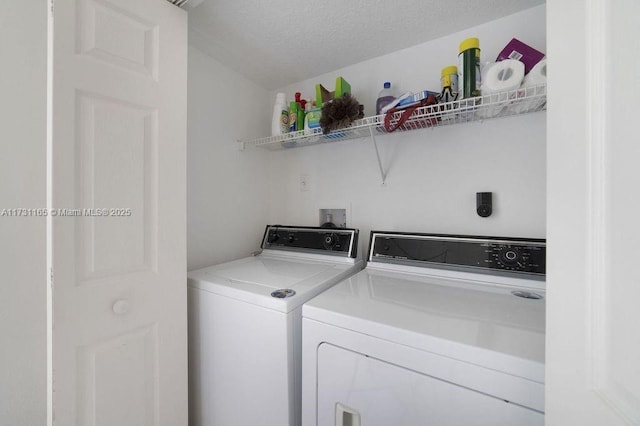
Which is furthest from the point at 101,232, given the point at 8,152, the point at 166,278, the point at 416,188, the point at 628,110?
the point at 416,188

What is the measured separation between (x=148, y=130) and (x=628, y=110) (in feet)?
4.68

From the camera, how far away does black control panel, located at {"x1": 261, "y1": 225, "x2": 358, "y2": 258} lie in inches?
63.2

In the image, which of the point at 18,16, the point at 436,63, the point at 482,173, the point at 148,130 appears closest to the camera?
the point at 18,16

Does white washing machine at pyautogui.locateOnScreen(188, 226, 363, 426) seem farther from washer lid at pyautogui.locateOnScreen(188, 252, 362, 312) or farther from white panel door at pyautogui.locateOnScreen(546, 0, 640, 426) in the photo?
white panel door at pyautogui.locateOnScreen(546, 0, 640, 426)

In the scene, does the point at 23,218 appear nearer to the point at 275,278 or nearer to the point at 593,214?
the point at 275,278

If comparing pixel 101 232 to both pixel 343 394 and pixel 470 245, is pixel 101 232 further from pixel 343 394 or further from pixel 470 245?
pixel 470 245

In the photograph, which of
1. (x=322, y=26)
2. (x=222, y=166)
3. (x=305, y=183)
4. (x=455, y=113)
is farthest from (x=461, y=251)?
(x=222, y=166)

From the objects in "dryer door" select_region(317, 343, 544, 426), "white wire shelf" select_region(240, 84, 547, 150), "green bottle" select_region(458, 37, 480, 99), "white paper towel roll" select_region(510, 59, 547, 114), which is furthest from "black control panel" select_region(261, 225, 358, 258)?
"white paper towel roll" select_region(510, 59, 547, 114)

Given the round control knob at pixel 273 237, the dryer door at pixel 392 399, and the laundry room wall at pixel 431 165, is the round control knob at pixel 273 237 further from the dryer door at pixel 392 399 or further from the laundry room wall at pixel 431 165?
the dryer door at pixel 392 399

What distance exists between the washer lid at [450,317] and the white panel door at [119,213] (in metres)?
0.75

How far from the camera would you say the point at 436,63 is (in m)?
1.54

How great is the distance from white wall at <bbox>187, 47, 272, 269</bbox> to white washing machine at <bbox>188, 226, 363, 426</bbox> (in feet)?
1.03

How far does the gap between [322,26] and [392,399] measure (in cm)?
185

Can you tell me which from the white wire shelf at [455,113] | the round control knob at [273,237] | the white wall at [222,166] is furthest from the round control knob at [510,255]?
the white wall at [222,166]
